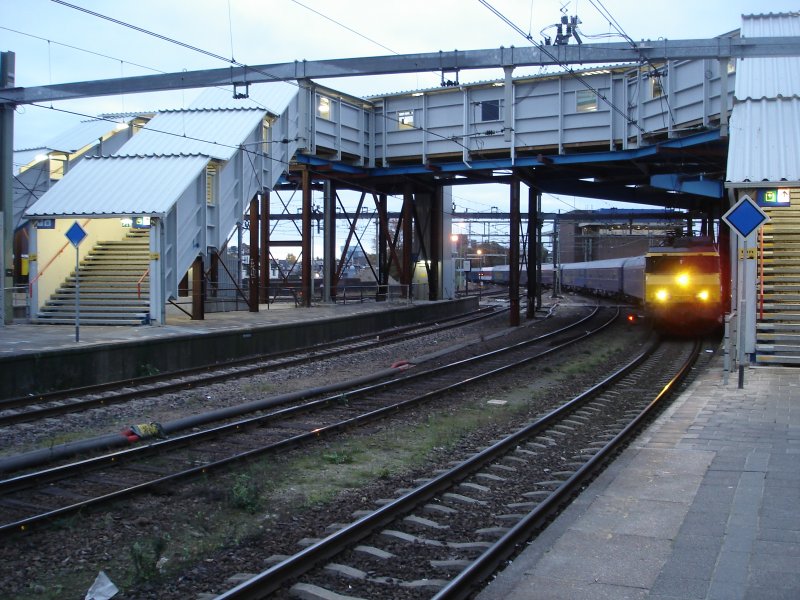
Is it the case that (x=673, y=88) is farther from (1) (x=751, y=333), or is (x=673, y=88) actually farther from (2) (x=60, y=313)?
(2) (x=60, y=313)

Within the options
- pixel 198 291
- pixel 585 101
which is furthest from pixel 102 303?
pixel 585 101

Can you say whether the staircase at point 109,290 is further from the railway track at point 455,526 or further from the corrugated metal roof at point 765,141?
the corrugated metal roof at point 765,141

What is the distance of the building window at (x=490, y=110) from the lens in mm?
29250

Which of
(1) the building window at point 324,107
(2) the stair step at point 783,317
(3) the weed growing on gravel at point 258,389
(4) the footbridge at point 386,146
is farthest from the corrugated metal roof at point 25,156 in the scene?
(2) the stair step at point 783,317

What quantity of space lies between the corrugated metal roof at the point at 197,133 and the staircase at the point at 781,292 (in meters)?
15.7

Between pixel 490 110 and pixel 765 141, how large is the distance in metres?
14.2

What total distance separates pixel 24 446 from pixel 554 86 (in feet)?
77.8

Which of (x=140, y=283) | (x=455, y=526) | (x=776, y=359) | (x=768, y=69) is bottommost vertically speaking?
(x=455, y=526)

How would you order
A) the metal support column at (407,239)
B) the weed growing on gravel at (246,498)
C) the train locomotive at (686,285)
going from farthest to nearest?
the metal support column at (407,239) < the train locomotive at (686,285) < the weed growing on gravel at (246,498)

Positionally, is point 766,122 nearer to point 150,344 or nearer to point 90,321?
point 150,344

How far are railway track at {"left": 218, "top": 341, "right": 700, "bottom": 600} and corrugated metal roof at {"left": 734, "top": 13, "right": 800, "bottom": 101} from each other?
12.7 m

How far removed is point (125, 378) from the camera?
15422 mm

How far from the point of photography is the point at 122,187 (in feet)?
70.1

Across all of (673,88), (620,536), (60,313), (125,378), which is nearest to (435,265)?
(673,88)
